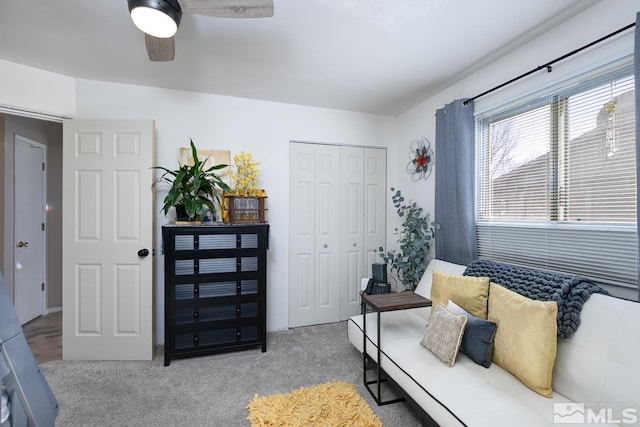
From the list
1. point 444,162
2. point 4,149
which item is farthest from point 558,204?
point 4,149

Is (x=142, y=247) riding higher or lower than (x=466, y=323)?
higher

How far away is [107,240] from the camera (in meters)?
2.45

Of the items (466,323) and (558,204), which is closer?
(466,323)

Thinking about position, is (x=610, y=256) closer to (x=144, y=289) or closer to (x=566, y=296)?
(x=566, y=296)

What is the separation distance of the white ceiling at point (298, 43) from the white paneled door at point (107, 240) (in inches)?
22.2

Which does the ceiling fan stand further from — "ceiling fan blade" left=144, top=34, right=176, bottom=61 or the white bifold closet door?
the white bifold closet door

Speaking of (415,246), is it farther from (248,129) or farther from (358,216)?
(248,129)

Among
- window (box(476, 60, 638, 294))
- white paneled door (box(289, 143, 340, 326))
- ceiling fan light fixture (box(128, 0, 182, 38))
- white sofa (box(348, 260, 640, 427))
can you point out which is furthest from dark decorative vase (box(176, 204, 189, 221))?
window (box(476, 60, 638, 294))

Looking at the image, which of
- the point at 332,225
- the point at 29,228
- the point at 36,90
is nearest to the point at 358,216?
the point at 332,225

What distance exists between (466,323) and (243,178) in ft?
7.28

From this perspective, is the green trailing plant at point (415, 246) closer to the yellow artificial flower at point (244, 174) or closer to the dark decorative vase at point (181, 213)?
the yellow artificial flower at point (244, 174)

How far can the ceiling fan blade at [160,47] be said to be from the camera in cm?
157

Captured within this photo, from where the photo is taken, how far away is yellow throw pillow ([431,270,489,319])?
5.80 ft

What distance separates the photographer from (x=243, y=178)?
2738mm
